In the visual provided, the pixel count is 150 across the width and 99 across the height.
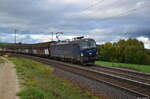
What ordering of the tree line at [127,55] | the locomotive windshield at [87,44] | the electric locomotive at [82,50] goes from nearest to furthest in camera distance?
the electric locomotive at [82,50] < the locomotive windshield at [87,44] < the tree line at [127,55]

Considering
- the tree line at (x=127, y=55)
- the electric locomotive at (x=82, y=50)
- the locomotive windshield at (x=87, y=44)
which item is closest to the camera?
the electric locomotive at (x=82, y=50)

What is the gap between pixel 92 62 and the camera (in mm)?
29109

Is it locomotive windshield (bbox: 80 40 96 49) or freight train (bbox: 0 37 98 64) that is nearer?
freight train (bbox: 0 37 98 64)

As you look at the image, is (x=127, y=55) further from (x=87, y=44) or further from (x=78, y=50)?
(x=78, y=50)

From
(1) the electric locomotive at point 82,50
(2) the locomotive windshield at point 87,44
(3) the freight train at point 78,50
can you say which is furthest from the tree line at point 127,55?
(2) the locomotive windshield at point 87,44

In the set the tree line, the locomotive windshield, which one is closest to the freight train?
the locomotive windshield

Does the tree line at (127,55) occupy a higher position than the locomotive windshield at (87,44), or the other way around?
the locomotive windshield at (87,44)

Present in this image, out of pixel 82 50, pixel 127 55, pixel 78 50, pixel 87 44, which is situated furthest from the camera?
pixel 127 55

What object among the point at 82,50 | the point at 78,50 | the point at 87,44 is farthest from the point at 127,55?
the point at 82,50

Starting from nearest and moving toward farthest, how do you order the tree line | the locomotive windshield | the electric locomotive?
the electric locomotive, the locomotive windshield, the tree line

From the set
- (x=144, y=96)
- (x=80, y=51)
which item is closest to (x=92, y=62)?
(x=80, y=51)

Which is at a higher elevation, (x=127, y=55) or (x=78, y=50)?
(x=78, y=50)

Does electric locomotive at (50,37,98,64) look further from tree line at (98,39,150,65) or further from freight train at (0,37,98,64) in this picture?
tree line at (98,39,150,65)

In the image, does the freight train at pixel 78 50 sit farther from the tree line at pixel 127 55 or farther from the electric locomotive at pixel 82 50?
the tree line at pixel 127 55
